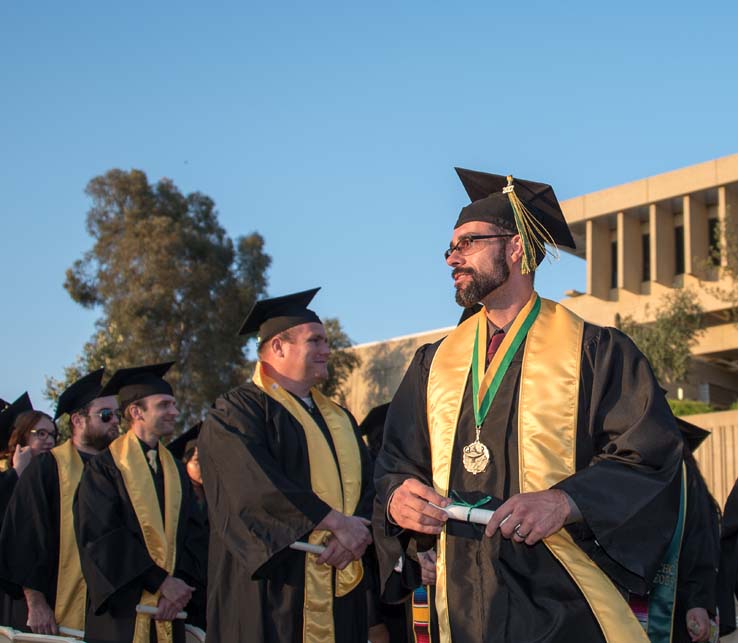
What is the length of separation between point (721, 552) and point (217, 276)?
27703 mm

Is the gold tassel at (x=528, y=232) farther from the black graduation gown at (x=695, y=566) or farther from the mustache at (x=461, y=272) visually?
the black graduation gown at (x=695, y=566)

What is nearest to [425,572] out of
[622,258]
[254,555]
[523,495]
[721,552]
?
[523,495]

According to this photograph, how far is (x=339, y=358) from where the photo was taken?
1432 inches

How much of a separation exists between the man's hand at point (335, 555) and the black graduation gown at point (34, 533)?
9.32 ft

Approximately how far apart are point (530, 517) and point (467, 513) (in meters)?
0.25

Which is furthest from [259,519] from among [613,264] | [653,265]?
[613,264]

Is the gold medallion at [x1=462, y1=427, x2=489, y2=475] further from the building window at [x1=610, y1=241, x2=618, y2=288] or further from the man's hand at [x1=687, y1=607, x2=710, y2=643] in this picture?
the building window at [x1=610, y1=241, x2=618, y2=288]

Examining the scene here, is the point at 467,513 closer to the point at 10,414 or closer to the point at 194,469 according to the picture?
the point at 194,469

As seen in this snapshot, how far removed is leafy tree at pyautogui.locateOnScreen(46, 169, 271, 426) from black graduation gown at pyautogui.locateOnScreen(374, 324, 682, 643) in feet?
87.4

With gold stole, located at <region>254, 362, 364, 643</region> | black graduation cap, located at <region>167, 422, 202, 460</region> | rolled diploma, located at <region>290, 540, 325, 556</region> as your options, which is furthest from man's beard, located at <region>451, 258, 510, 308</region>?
black graduation cap, located at <region>167, 422, 202, 460</region>

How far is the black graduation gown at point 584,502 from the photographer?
3510mm

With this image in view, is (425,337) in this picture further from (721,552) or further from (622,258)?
(721,552)

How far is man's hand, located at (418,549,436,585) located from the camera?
12.9 ft

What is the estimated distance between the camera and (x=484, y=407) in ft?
12.8
